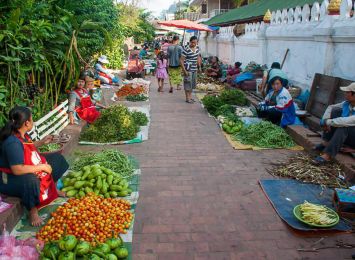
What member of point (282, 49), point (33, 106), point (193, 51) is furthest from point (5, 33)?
point (282, 49)

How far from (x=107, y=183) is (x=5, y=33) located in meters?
2.69

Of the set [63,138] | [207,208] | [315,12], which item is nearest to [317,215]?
[207,208]

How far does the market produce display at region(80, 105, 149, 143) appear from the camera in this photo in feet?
23.7

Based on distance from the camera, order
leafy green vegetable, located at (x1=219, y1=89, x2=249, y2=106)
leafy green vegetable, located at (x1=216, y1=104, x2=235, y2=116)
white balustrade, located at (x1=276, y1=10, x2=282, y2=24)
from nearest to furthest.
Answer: leafy green vegetable, located at (x1=216, y1=104, x2=235, y2=116) → leafy green vegetable, located at (x1=219, y1=89, x2=249, y2=106) → white balustrade, located at (x1=276, y1=10, x2=282, y2=24)

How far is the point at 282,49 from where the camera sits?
1108 cm

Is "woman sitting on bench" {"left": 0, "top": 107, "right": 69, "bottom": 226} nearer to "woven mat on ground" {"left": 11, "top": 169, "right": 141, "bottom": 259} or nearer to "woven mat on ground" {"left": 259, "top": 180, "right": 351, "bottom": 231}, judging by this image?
"woven mat on ground" {"left": 11, "top": 169, "right": 141, "bottom": 259}

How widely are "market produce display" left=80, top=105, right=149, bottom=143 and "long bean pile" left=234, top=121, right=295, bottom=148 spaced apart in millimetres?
2297

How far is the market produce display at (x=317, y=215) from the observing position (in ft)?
13.0

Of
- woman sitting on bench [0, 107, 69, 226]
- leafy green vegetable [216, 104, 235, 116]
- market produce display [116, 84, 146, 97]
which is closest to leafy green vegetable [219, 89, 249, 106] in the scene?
leafy green vegetable [216, 104, 235, 116]

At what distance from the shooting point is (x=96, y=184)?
4820 millimetres

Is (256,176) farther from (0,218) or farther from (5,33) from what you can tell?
(5,33)

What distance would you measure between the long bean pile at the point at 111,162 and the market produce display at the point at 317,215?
2.61 metres

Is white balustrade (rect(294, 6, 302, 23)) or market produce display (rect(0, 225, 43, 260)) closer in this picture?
market produce display (rect(0, 225, 43, 260))

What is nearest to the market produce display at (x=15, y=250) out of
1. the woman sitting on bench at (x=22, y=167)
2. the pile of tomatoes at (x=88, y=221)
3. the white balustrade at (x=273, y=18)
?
the pile of tomatoes at (x=88, y=221)
